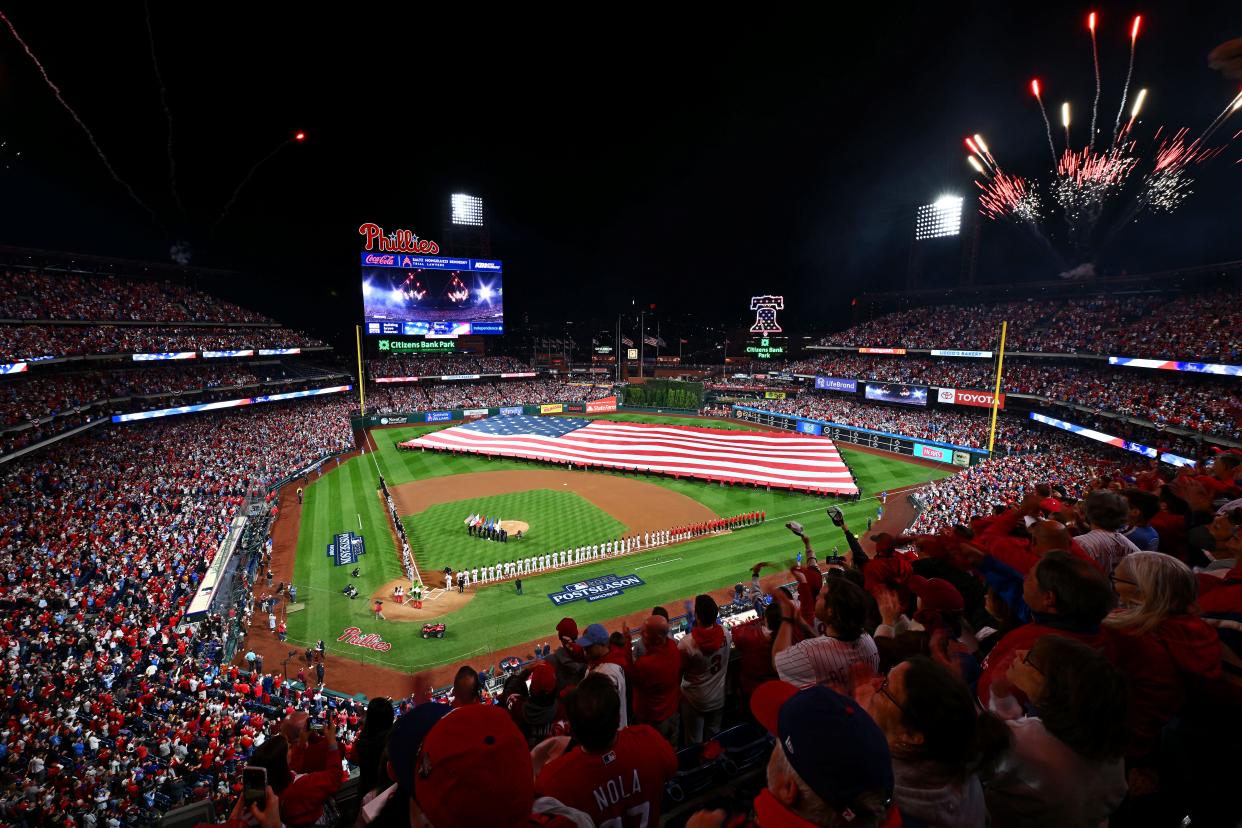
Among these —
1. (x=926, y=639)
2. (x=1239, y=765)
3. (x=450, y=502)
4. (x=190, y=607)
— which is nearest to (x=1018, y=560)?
(x=926, y=639)

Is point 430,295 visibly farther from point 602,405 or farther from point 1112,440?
point 1112,440

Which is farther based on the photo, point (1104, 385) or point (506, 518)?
point (1104, 385)

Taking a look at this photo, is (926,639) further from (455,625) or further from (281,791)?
(455,625)

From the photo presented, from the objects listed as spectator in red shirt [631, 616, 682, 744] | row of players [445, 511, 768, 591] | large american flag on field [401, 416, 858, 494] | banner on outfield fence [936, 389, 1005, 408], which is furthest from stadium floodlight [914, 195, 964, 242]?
spectator in red shirt [631, 616, 682, 744]

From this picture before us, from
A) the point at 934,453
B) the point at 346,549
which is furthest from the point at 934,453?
the point at 346,549

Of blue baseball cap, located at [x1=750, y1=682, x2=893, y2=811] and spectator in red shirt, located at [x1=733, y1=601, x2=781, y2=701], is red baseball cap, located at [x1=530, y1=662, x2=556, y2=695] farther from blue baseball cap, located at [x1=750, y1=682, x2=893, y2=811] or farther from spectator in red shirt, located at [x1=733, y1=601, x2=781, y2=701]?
blue baseball cap, located at [x1=750, y1=682, x2=893, y2=811]

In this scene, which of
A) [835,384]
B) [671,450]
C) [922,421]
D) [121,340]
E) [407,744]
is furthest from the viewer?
[835,384]

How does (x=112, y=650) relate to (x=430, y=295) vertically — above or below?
below
